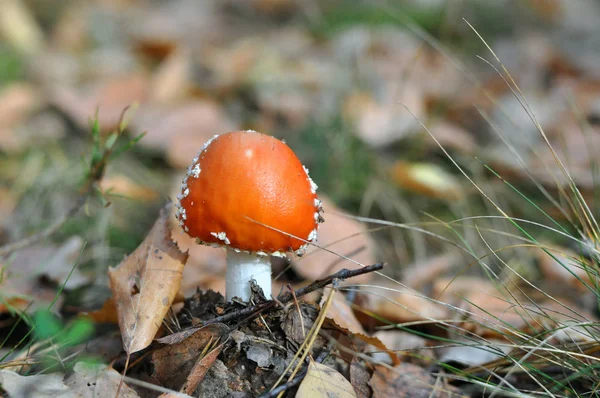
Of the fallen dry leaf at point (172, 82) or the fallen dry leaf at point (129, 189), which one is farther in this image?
the fallen dry leaf at point (172, 82)

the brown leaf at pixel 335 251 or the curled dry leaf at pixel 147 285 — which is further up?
the curled dry leaf at pixel 147 285

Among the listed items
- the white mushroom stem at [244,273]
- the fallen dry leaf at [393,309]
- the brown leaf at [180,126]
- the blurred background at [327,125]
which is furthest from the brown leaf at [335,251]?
the brown leaf at [180,126]

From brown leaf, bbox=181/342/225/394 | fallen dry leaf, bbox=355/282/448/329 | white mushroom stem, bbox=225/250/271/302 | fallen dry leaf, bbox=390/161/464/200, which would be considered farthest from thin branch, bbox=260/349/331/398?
fallen dry leaf, bbox=390/161/464/200

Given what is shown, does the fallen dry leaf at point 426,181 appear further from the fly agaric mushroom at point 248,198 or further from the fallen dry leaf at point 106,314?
the fallen dry leaf at point 106,314

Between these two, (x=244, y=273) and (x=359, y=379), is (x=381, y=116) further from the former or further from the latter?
(x=359, y=379)

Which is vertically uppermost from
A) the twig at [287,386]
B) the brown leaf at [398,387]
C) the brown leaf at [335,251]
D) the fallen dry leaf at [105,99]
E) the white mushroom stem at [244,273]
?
the white mushroom stem at [244,273]

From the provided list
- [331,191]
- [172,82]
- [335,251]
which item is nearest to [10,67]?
[172,82]

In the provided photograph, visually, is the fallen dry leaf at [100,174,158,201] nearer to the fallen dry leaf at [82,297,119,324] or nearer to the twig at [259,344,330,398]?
the fallen dry leaf at [82,297,119,324]

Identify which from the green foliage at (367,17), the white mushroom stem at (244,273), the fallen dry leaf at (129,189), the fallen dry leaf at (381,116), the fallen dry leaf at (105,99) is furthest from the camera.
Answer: the green foliage at (367,17)
